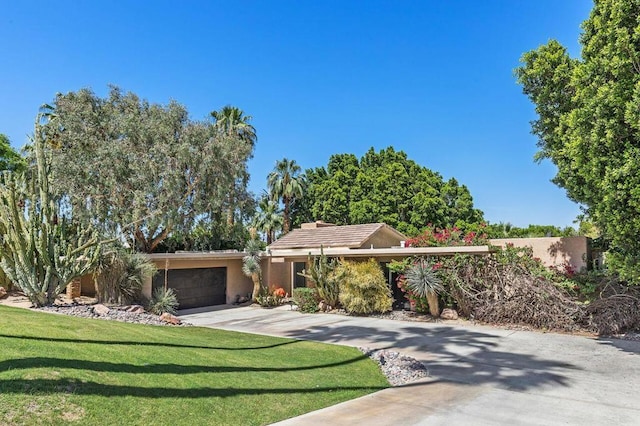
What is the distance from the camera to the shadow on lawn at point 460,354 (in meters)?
8.95

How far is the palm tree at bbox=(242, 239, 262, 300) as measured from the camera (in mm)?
23188

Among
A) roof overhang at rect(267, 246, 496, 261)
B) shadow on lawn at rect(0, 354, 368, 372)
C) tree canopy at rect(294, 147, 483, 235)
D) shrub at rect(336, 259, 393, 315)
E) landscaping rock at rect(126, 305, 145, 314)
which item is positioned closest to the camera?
shadow on lawn at rect(0, 354, 368, 372)

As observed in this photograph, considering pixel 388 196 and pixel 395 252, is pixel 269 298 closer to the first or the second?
pixel 395 252

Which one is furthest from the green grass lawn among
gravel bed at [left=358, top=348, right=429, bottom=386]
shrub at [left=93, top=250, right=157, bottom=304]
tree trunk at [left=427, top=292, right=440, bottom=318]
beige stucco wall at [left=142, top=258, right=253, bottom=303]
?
beige stucco wall at [left=142, top=258, right=253, bottom=303]

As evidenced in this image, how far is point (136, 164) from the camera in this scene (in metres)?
22.7

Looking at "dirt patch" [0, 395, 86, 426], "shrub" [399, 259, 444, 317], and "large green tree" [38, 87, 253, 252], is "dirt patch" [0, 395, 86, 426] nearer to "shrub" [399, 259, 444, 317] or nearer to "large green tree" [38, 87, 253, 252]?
"shrub" [399, 259, 444, 317]

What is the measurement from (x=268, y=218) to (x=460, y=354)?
1266 inches

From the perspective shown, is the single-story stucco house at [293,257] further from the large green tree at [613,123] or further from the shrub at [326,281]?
the large green tree at [613,123]

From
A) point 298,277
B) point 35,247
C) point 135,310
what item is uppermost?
point 35,247

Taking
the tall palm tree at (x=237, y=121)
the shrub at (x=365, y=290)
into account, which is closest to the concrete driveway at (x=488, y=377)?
the shrub at (x=365, y=290)

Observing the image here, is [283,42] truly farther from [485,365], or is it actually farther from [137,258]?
[485,365]

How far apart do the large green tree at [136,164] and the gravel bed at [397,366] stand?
1578 cm

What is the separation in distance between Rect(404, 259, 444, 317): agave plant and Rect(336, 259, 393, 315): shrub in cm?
133

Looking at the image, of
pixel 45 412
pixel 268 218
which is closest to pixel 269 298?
pixel 45 412
